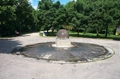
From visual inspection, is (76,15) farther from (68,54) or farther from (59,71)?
(59,71)

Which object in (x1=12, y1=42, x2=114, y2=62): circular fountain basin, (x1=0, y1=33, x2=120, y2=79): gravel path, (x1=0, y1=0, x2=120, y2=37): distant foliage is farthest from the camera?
(x1=0, y1=0, x2=120, y2=37): distant foliage

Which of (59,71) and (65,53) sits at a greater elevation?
(65,53)

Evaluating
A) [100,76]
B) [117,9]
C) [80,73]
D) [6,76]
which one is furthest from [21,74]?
[117,9]

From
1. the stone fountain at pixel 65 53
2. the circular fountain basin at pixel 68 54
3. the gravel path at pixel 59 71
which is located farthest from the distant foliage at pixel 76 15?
the gravel path at pixel 59 71

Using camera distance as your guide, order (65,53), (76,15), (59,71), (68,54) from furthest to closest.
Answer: (76,15) → (65,53) → (68,54) → (59,71)

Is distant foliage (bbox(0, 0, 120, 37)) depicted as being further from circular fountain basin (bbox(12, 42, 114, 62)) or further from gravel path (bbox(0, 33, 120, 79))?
gravel path (bbox(0, 33, 120, 79))

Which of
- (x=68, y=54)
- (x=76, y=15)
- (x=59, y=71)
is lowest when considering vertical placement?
(x=59, y=71)

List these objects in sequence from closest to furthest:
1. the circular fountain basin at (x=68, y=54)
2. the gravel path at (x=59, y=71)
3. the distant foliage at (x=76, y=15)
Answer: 1. the gravel path at (x=59, y=71)
2. the circular fountain basin at (x=68, y=54)
3. the distant foliage at (x=76, y=15)

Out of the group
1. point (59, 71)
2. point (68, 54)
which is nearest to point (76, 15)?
point (68, 54)

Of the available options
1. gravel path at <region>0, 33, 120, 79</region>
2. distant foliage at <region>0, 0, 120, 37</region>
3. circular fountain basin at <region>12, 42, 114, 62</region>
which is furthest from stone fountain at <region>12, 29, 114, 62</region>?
distant foliage at <region>0, 0, 120, 37</region>

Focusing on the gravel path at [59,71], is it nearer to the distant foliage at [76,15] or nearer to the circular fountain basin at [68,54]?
the circular fountain basin at [68,54]

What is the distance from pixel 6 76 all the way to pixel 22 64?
2646 millimetres

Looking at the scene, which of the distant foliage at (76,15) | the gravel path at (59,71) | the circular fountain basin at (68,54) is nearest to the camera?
the gravel path at (59,71)

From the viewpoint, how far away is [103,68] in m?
10.7
